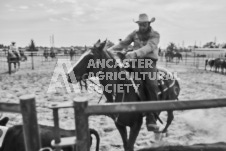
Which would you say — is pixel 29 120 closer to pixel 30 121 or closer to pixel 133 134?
pixel 30 121

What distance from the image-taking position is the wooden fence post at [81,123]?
1.67m

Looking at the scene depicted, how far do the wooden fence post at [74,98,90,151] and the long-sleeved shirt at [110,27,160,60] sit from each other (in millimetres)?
2141

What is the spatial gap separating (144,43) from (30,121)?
9.43 feet

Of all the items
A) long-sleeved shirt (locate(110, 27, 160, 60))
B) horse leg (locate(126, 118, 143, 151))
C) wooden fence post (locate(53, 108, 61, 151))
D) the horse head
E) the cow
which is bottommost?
horse leg (locate(126, 118, 143, 151))

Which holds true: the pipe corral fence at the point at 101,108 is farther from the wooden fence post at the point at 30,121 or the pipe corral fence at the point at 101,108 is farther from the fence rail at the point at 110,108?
the wooden fence post at the point at 30,121

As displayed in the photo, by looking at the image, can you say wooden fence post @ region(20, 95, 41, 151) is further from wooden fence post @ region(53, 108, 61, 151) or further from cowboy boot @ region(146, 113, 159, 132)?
cowboy boot @ region(146, 113, 159, 132)

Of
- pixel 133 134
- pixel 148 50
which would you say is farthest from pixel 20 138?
pixel 148 50

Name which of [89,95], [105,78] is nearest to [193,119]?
[105,78]

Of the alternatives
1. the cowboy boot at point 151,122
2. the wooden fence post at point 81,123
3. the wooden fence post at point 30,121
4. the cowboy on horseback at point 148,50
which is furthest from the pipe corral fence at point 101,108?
the cowboy boot at point 151,122

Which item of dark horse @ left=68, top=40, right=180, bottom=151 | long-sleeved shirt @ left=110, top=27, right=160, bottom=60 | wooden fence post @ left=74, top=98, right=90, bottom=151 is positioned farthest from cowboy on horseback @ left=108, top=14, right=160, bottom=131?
wooden fence post @ left=74, top=98, right=90, bottom=151

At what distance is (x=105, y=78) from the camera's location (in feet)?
11.7

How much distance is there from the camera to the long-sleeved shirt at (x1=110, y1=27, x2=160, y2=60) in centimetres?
377

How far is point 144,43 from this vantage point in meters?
4.09

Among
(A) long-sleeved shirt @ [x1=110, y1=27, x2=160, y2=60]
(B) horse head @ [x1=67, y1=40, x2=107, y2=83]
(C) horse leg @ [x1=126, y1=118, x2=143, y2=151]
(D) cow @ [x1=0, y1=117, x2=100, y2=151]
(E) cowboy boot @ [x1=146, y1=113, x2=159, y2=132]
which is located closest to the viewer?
(D) cow @ [x1=0, y1=117, x2=100, y2=151]
